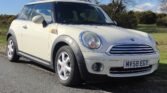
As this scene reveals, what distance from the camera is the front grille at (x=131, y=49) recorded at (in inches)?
264

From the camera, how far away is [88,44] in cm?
674

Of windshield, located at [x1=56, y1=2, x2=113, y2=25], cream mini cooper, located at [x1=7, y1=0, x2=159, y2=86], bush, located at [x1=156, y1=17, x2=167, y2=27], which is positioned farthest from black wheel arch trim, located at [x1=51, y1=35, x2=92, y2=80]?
bush, located at [x1=156, y1=17, x2=167, y2=27]

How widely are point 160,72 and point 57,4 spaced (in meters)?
2.61

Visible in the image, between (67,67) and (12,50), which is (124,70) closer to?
(67,67)

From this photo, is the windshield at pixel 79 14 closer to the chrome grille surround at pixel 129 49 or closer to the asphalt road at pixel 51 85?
the asphalt road at pixel 51 85

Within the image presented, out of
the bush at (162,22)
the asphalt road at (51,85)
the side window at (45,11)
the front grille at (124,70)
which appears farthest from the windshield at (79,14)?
the bush at (162,22)

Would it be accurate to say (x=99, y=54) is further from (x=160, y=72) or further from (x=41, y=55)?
(x=160, y=72)

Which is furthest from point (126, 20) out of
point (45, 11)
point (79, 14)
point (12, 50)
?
point (79, 14)

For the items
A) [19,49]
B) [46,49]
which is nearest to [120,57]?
[46,49]

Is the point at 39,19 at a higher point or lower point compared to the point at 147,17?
higher

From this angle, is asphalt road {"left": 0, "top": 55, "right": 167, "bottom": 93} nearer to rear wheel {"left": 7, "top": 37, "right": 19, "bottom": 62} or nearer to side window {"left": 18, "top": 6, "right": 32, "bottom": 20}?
rear wheel {"left": 7, "top": 37, "right": 19, "bottom": 62}

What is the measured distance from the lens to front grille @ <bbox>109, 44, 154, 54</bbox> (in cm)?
671

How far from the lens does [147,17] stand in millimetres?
64375

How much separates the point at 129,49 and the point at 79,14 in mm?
→ 1754
